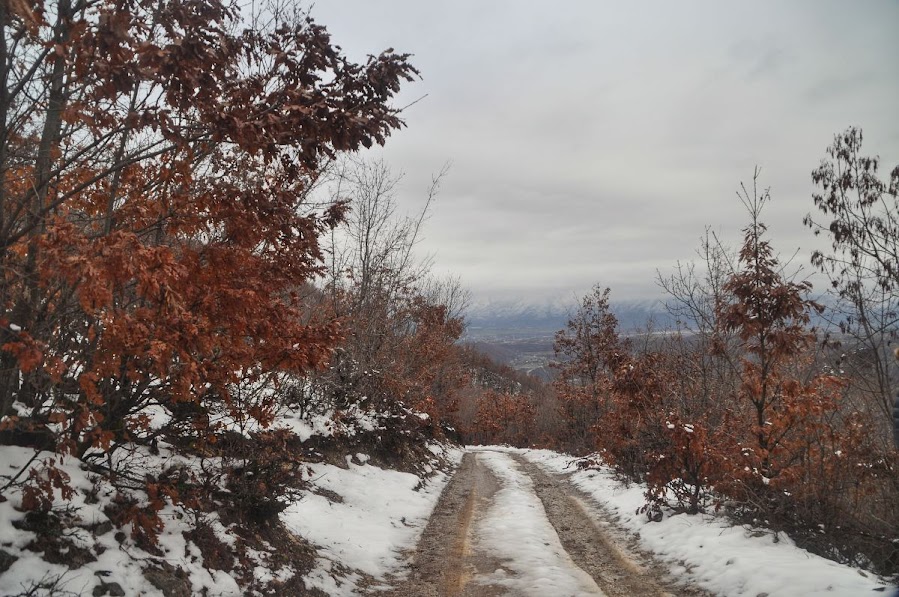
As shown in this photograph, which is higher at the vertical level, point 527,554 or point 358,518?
point 527,554

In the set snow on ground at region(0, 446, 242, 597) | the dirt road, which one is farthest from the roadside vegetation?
the dirt road

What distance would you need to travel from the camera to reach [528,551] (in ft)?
27.4

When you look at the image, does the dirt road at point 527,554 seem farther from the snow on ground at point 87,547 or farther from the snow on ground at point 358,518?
the snow on ground at point 87,547

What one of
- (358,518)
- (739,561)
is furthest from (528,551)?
(358,518)

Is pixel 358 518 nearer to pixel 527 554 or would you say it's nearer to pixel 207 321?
pixel 527 554

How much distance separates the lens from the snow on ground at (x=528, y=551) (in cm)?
675

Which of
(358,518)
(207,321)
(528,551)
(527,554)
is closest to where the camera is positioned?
(207,321)

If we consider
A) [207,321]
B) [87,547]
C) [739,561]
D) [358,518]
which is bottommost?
[358,518]

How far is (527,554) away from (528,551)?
18 cm

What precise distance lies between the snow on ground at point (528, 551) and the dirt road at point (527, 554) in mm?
13

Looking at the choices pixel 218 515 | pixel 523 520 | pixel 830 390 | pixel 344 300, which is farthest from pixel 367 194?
pixel 830 390

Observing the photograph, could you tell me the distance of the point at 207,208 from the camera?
4.77 m

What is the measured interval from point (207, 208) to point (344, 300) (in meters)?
11.2

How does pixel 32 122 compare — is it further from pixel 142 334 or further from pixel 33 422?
pixel 33 422
